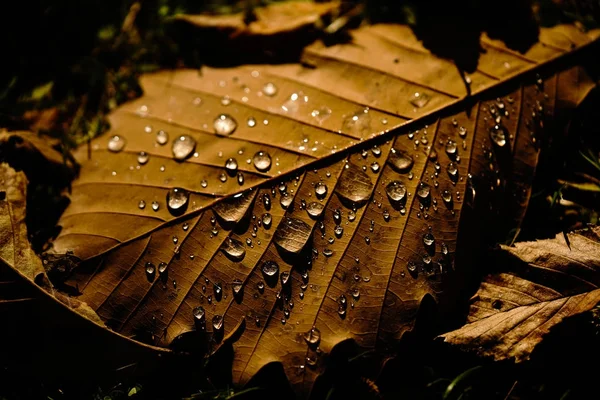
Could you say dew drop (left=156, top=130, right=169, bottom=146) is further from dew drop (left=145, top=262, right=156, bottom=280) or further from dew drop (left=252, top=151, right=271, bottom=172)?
dew drop (left=145, top=262, right=156, bottom=280)

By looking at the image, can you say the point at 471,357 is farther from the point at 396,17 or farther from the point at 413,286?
the point at 396,17

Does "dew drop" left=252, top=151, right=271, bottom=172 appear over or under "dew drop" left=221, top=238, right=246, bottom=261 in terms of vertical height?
over

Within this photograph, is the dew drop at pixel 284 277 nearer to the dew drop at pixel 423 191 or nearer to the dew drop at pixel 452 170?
the dew drop at pixel 423 191

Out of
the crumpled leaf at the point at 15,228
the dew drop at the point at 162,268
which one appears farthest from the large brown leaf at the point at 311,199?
the crumpled leaf at the point at 15,228

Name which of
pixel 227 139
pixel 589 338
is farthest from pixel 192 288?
pixel 589 338

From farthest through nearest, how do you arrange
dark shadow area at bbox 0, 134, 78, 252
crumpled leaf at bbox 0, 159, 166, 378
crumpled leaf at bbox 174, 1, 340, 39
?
crumpled leaf at bbox 174, 1, 340, 39 < dark shadow area at bbox 0, 134, 78, 252 < crumpled leaf at bbox 0, 159, 166, 378

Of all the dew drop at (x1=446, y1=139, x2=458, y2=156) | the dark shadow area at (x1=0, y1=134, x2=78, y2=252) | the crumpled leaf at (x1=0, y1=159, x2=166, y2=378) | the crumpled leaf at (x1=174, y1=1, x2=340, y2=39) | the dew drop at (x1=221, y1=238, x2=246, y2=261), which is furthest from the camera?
the crumpled leaf at (x1=174, y1=1, x2=340, y2=39)

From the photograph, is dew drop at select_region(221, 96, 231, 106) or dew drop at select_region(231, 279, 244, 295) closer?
dew drop at select_region(231, 279, 244, 295)

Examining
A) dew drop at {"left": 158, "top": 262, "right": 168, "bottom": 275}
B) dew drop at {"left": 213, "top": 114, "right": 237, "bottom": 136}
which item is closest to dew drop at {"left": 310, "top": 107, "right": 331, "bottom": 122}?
dew drop at {"left": 213, "top": 114, "right": 237, "bottom": 136}
